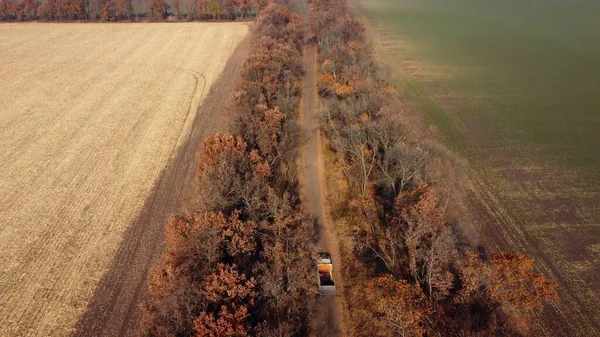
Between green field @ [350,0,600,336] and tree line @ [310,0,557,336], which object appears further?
green field @ [350,0,600,336]

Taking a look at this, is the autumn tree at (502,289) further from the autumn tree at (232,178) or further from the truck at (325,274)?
the autumn tree at (232,178)

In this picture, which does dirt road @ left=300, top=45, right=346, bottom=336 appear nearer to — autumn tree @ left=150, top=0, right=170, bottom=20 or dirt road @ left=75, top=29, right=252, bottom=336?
dirt road @ left=75, top=29, right=252, bottom=336

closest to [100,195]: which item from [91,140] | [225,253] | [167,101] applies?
[91,140]

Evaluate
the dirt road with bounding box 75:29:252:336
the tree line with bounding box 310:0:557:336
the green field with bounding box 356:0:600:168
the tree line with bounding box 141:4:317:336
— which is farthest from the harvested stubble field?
the green field with bounding box 356:0:600:168

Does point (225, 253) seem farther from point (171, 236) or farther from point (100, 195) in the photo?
point (100, 195)

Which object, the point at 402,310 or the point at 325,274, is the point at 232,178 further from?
the point at 402,310

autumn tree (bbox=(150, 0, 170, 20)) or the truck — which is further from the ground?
autumn tree (bbox=(150, 0, 170, 20))
